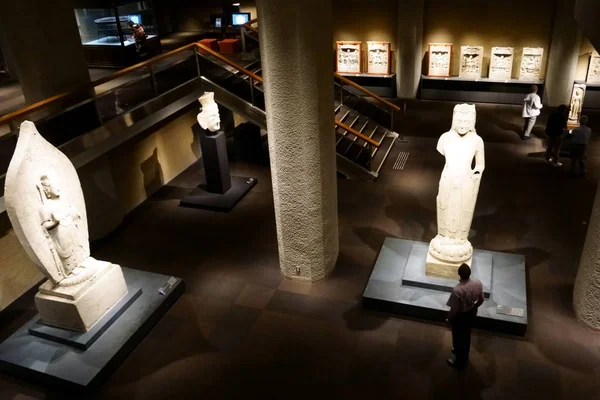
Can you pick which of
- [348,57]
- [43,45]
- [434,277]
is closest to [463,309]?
[434,277]

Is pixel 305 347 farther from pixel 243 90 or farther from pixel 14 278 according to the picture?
pixel 243 90

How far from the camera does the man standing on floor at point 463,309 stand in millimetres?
5410

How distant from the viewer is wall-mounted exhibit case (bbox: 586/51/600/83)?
13102 mm

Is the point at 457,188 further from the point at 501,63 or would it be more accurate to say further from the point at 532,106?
the point at 501,63

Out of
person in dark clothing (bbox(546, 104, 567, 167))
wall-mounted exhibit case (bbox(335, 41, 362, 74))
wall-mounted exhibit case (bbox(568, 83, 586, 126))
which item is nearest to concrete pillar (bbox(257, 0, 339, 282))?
person in dark clothing (bbox(546, 104, 567, 167))

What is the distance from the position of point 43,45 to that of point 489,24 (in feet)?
36.8

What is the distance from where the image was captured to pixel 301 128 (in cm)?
641

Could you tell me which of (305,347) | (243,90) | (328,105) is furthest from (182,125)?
(305,347)

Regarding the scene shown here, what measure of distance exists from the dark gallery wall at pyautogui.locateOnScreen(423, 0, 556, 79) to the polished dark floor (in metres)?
4.75

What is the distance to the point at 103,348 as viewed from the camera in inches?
248

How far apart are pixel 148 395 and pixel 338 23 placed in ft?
41.4

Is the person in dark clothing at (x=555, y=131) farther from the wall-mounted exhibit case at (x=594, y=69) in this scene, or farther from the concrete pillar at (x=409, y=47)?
the concrete pillar at (x=409, y=47)

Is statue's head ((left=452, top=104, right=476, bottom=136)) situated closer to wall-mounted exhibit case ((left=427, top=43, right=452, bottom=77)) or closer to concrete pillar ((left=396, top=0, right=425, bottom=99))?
concrete pillar ((left=396, top=0, right=425, bottom=99))

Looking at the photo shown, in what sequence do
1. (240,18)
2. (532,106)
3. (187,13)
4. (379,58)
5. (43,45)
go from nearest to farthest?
(43,45)
(532,106)
(379,58)
(240,18)
(187,13)
